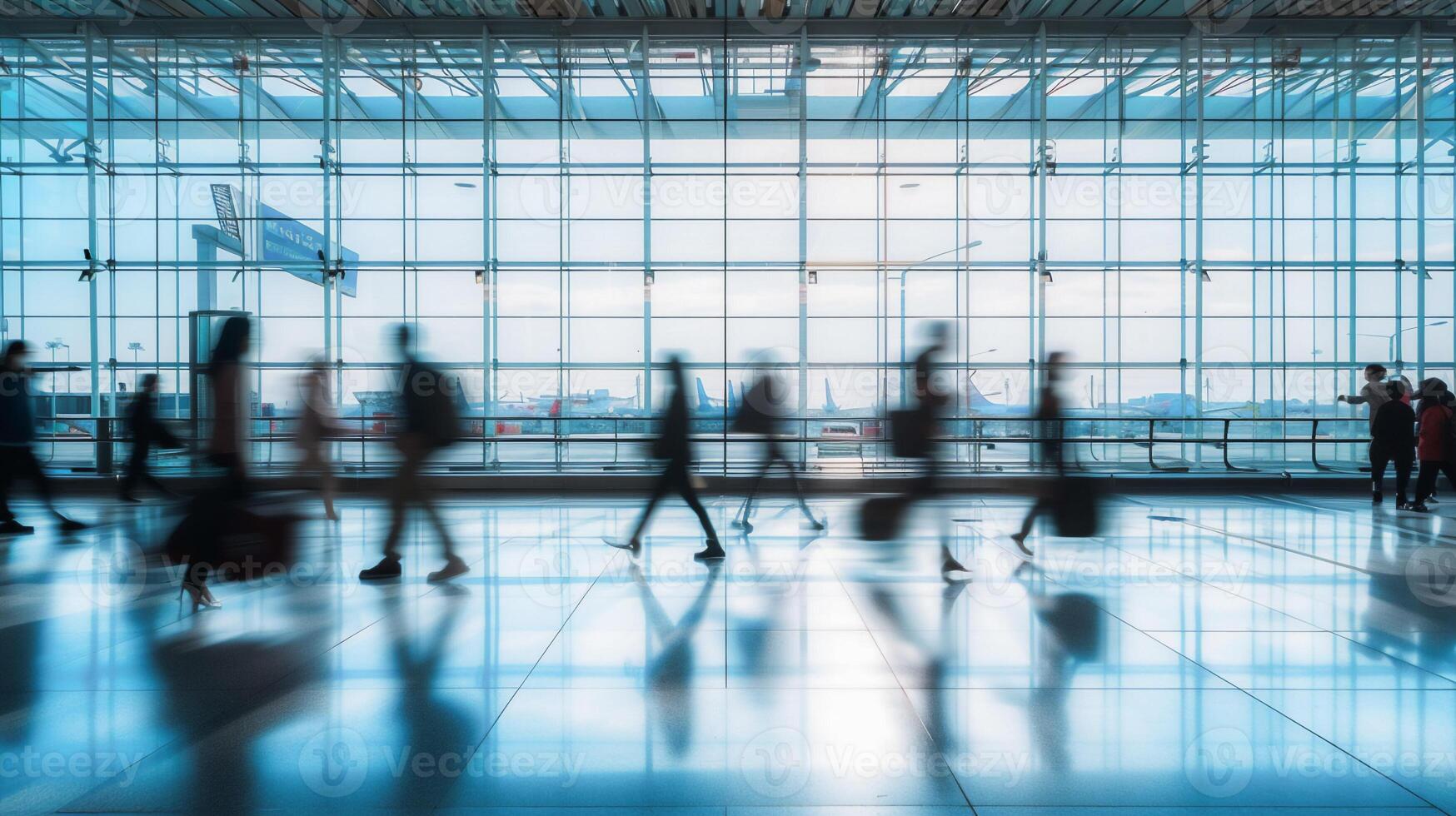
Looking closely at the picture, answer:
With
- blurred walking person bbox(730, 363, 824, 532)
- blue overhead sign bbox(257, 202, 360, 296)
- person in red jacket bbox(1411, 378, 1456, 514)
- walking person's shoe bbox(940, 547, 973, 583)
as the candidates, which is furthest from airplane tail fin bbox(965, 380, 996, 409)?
blue overhead sign bbox(257, 202, 360, 296)

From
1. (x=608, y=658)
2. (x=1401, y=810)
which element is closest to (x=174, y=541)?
(x=608, y=658)

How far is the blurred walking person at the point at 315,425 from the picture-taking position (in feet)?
18.8

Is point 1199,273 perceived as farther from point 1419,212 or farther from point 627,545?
point 627,545

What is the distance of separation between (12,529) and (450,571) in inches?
178

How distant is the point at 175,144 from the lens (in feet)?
46.3

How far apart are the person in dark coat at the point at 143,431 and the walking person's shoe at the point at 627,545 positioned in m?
4.36

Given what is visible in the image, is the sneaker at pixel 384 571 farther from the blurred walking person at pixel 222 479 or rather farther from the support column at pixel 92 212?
the support column at pixel 92 212

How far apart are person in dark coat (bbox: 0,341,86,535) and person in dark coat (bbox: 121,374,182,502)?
86 centimetres

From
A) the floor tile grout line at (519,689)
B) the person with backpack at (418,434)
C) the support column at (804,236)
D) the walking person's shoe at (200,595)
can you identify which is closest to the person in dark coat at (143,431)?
the walking person's shoe at (200,595)

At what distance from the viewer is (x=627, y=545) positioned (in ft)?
18.2

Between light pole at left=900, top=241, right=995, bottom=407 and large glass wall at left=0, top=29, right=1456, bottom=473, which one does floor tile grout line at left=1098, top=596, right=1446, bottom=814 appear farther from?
light pole at left=900, top=241, right=995, bottom=407

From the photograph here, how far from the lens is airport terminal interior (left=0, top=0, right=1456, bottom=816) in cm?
363

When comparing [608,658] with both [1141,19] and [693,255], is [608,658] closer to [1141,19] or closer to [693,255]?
[693,255]

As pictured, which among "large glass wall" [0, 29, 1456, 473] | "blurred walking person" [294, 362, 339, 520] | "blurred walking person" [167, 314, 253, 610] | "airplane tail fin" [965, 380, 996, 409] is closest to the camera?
"blurred walking person" [167, 314, 253, 610]
